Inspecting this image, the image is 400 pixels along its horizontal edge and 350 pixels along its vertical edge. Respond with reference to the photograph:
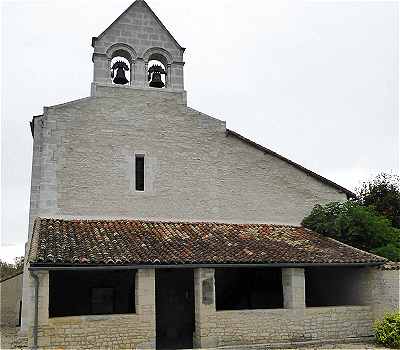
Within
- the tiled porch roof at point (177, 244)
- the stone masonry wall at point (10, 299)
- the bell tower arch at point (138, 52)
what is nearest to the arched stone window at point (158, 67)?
the bell tower arch at point (138, 52)

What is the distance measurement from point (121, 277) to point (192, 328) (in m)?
2.82

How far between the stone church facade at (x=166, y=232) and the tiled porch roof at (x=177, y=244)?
6 cm

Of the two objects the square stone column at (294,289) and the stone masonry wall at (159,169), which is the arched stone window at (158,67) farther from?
the square stone column at (294,289)

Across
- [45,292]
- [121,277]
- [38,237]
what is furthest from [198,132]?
[45,292]

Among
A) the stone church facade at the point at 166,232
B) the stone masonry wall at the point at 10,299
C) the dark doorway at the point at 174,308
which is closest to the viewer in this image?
the stone church facade at the point at 166,232

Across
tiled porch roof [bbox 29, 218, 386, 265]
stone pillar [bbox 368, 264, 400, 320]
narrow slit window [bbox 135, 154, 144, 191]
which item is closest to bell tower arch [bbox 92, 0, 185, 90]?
narrow slit window [bbox 135, 154, 144, 191]

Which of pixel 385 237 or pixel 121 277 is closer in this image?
pixel 121 277

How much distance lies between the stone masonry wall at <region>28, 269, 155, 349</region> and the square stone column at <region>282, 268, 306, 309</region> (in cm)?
405

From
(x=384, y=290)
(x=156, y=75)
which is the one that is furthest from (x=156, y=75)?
(x=384, y=290)

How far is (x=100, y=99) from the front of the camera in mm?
17734

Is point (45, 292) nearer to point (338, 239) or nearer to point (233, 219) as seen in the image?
point (233, 219)

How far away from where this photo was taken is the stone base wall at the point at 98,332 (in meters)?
12.4

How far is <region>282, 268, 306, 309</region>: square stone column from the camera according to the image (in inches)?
584

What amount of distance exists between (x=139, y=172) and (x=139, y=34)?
499cm
